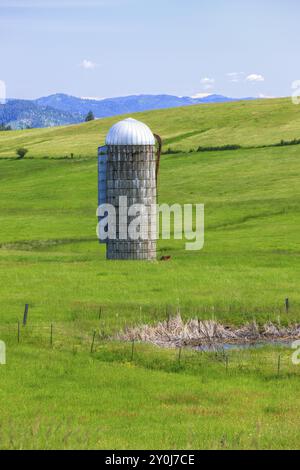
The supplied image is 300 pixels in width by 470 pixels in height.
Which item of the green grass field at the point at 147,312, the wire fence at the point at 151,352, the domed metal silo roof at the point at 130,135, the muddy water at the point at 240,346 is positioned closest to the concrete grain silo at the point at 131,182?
the domed metal silo roof at the point at 130,135

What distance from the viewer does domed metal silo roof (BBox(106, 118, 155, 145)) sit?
5575 cm

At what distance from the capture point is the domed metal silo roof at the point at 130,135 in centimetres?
5575

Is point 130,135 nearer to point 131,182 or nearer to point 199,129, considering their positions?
point 131,182

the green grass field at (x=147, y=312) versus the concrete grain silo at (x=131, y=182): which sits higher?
the concrete grain silo at (x=131, y=182)

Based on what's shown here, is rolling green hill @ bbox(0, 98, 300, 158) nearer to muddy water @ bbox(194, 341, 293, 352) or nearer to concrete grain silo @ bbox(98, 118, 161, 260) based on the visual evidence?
concrete grain silo @ bbox(98, 118, 161, 260)

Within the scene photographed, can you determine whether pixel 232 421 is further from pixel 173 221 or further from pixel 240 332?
pixel 173 221

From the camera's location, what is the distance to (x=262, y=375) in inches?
1121

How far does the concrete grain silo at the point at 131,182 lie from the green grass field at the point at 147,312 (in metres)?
2.25

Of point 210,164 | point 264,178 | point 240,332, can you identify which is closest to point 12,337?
point 240,332

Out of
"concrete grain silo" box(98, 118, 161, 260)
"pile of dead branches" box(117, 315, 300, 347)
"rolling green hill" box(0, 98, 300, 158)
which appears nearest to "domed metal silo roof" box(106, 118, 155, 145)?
"concrete grain silo" box(98, 118, 161, 260)

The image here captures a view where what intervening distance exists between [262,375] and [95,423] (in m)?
7.61

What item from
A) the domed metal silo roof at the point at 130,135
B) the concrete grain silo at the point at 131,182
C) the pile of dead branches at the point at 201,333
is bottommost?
the pile of dead branches at the point at 201,333

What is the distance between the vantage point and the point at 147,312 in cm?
3738

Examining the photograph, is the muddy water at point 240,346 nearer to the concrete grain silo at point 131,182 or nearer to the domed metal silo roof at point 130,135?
the concrete grain silo at point 131,182
